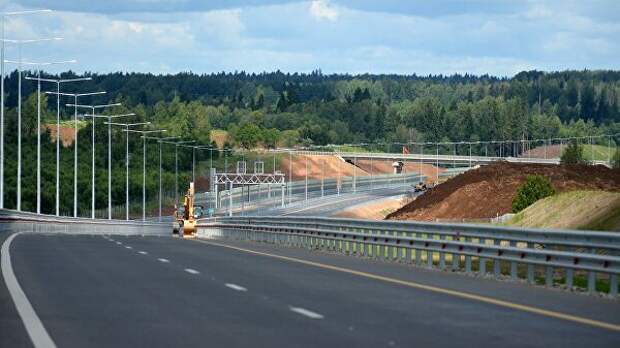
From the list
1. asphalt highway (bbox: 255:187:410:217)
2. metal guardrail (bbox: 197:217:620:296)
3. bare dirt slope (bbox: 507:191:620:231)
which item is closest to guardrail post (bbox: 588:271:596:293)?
metal guardrail (bbox: 197:217:620:296)

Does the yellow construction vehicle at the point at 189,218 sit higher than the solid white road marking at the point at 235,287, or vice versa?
the solid white road marking at the point at 235,287

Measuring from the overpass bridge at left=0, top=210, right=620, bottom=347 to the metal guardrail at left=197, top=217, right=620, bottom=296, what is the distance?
47 millimetres

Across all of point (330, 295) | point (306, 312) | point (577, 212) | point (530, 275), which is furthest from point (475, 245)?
point (577, 212)

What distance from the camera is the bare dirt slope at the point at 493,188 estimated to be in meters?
101

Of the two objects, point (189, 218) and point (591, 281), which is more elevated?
point (591, 281)

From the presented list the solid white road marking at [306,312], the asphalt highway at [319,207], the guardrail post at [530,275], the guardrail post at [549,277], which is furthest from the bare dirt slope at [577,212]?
the asphalt highway at [319,207]

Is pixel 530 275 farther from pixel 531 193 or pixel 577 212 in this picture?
pixel 531 193

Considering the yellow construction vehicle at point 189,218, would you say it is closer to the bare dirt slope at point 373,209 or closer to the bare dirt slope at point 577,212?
the bare dirt slope at point 577,212

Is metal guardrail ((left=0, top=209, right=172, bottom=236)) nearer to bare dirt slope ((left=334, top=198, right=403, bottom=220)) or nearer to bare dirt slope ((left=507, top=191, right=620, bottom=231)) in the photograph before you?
bare dirt slope ((left=507, top=191, right=620, bottom=231))

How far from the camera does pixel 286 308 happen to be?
20578 millimetres

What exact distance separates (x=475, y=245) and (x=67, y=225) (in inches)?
2780

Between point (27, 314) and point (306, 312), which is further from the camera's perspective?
point (306, 312)

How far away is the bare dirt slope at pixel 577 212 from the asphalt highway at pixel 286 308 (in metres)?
20.7

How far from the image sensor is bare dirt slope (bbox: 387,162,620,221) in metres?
101
